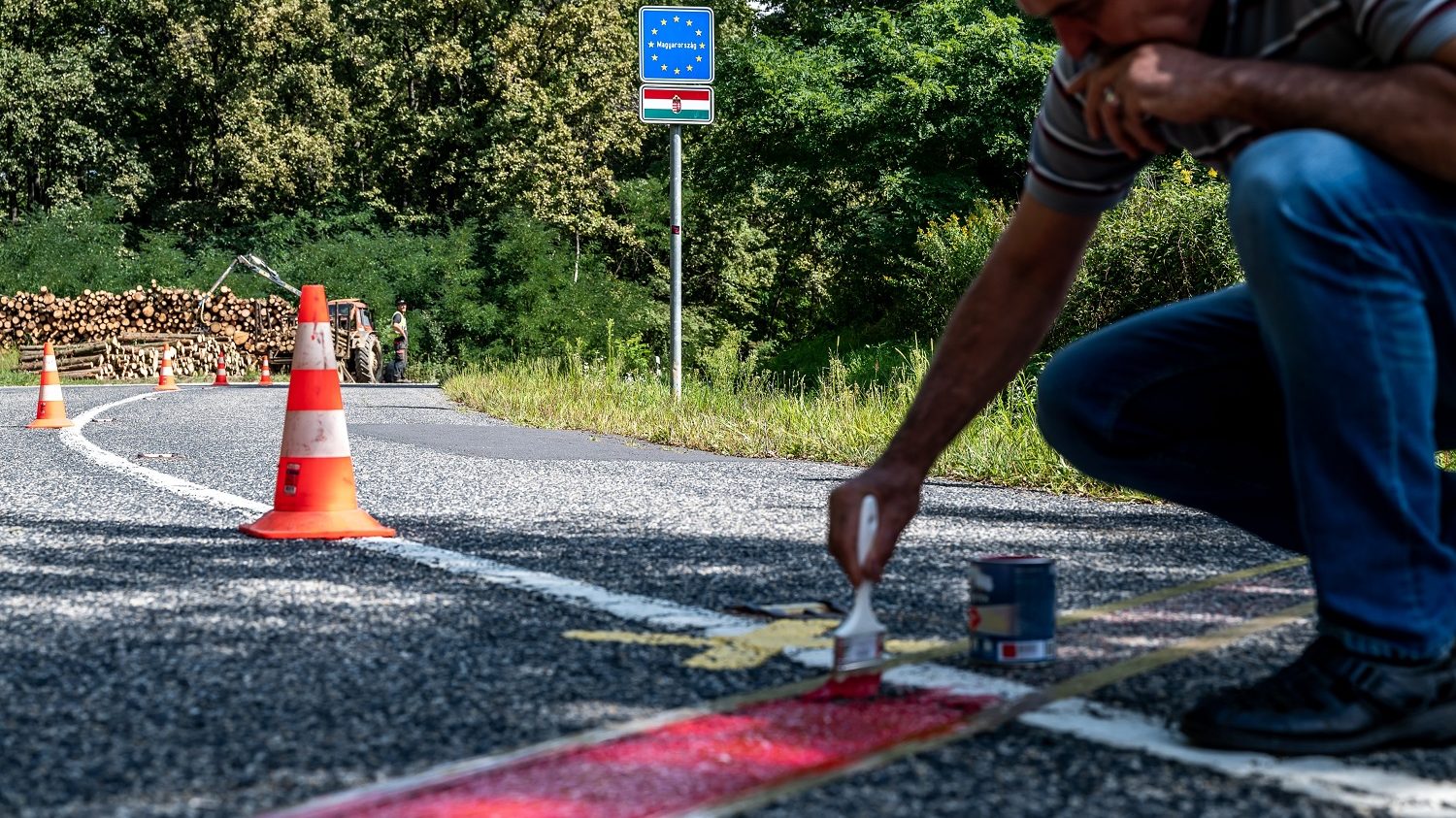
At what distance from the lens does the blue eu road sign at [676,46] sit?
12539mm

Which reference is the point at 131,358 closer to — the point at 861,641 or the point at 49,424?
the point at 49,424

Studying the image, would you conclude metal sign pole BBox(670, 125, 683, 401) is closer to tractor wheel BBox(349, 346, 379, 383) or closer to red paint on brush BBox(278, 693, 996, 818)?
red paint on brush BBox(278, 693, 996, 818)

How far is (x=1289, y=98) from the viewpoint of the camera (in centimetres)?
196

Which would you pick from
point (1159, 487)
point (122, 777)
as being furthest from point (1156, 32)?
point (122, 777)

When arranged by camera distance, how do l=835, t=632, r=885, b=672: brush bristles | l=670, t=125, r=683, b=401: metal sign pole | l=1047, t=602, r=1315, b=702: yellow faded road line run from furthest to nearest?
1. l=670, t=125, r=683, b=401: metal sign pole
2. l=1047, t=602, r=1315, b=702: yellow faded road line
3. l=835, t=632, r=885, b=672: brush bristles

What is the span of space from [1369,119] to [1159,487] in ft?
2.78

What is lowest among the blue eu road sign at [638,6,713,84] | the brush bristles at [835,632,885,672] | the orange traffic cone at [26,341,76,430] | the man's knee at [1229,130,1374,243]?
the orange traffic cone at [26,341,76,430]

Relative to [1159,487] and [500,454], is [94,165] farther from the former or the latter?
[1159,487]

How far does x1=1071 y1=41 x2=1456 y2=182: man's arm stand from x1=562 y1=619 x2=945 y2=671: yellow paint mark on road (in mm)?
1054

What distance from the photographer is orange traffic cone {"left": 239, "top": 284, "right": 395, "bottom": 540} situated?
4426 millimetres

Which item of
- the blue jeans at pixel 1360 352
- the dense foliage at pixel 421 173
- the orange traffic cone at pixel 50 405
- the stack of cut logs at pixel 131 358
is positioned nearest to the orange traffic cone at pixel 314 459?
the blue jeans at pixel 1360 352

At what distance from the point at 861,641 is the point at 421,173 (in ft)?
127

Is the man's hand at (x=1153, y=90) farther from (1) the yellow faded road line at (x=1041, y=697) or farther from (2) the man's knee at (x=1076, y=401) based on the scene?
(1) the yellow faded road line at (x=1041, y=697)

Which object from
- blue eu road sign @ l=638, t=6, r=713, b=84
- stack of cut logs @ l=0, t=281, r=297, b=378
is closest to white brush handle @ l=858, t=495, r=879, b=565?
blue eu road sign @ l=638, t=6, r=713, b=84
